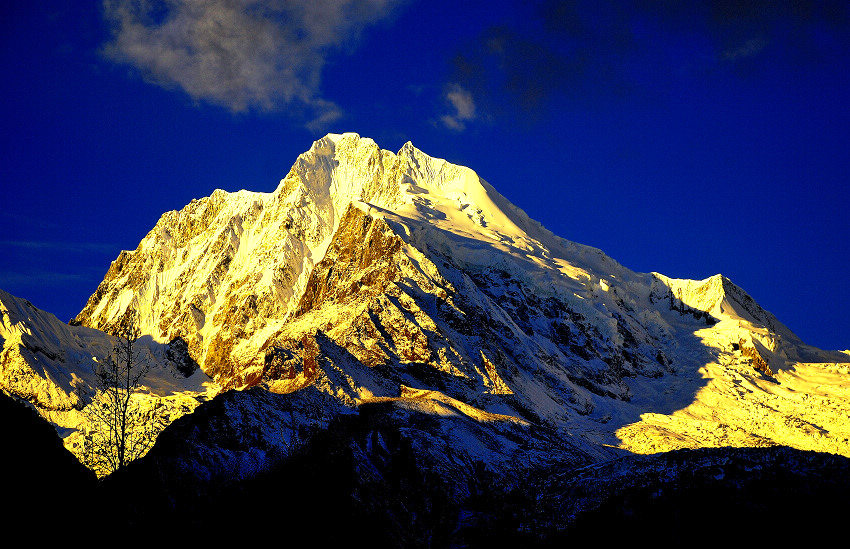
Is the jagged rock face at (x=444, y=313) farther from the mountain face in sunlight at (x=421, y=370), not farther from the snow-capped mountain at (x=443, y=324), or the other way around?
→ the mountain face in sunlight at (x=421, y=370)

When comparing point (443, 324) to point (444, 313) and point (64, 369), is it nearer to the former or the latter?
point (444, 313)

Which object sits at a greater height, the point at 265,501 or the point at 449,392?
the point at 449,392

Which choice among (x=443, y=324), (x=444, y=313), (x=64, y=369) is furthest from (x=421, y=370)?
(x=64, y=369)

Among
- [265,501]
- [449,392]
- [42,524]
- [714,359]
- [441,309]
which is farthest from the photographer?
[714,359]

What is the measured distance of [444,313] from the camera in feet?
329

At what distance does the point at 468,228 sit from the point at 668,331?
4633 centimetres

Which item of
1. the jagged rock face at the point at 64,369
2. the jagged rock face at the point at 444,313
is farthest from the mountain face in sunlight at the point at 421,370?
the jagged rock face at the point at 444,313

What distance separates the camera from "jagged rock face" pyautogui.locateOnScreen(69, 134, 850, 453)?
85.6 metres

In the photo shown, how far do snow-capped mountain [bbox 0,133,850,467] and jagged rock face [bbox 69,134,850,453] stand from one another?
16.2 inches

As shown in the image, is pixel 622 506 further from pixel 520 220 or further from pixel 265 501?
pixel 520 220

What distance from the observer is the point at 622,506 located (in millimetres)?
28719

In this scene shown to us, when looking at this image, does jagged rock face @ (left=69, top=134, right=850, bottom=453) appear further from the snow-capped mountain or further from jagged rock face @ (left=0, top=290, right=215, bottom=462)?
jagged rock face @ (left=0, top=290, right=215, bottom=462)

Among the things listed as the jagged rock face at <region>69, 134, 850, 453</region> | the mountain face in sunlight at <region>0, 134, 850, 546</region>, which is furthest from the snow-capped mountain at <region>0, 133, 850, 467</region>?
the mountain face in sunlight at <region>0, 134, 850, 546</region>

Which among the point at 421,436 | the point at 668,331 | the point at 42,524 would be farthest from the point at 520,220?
the point at 42,524
